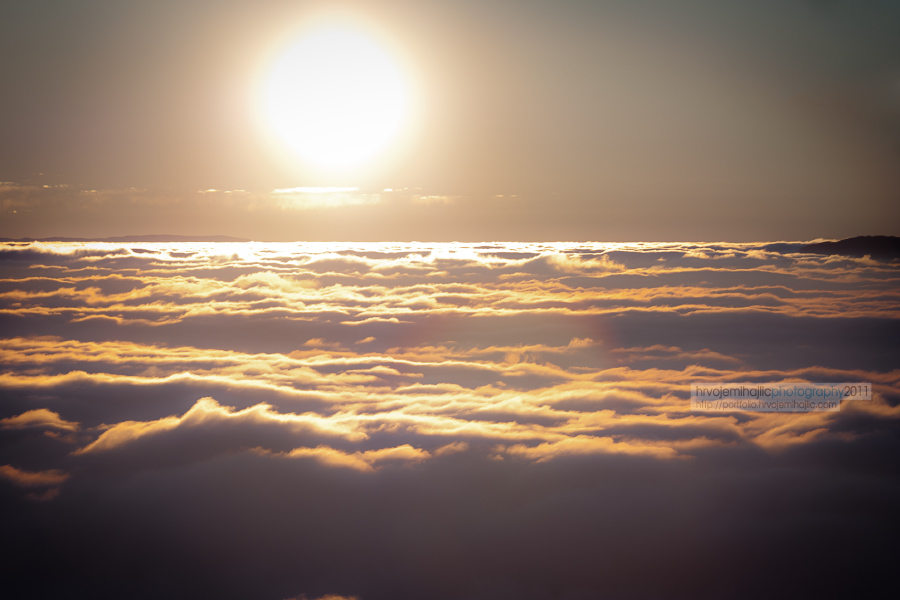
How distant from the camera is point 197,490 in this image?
7981 centimetres

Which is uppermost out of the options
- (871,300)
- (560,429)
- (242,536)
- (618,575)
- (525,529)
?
(871,300)

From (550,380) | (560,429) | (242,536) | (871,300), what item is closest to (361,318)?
(550,380)

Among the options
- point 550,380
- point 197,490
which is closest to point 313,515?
point 197,490

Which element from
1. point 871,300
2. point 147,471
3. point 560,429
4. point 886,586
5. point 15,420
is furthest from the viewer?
point 871,300

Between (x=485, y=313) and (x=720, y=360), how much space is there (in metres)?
78.8

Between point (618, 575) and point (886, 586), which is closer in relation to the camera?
point (886, 586)

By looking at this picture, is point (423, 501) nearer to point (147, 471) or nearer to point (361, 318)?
point (147, 471)

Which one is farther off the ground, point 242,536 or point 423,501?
point 423,501

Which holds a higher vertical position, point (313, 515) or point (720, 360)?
point (720, 360)

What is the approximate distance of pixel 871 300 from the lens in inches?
7333

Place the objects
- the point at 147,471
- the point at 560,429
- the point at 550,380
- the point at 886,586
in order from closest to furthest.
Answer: the point at 886,586, the point at 147,471, the point at 560,429, the point at 550,380

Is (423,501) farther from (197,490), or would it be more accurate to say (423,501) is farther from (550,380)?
(550,380)

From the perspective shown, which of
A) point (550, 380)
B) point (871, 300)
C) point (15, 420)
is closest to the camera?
point (15, 420)

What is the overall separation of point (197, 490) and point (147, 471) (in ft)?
24.2
